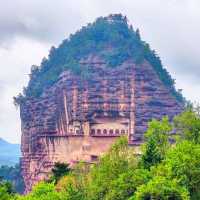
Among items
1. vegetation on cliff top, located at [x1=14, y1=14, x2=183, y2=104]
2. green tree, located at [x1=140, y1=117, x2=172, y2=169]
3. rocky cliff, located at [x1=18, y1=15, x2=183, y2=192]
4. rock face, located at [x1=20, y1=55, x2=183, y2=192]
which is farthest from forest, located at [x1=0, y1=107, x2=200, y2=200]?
vegetation on cliff top, located at [x1=14, y1=14, x2=183, y2=104]

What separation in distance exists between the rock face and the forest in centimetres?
5065

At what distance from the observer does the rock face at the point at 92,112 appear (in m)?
120

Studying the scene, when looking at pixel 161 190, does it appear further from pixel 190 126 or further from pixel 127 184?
pixel 190 126

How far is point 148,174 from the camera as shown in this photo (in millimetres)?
56906

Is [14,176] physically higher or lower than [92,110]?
lower

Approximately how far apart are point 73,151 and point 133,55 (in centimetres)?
1958

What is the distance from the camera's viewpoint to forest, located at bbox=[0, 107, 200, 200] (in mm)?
53219

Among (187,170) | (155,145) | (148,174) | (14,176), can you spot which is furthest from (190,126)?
(14,176)

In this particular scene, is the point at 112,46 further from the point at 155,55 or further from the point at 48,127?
the point at 48,127

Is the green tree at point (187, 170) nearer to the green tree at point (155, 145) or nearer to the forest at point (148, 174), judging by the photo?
the forest at point (148, 174)

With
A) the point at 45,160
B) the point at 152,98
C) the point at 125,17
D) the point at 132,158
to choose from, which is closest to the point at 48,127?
the point at 45,160

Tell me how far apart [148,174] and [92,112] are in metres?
65.2

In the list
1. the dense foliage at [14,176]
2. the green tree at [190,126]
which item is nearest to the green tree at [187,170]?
the green tree at [190,126]

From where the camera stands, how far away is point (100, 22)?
145625 millimetres
